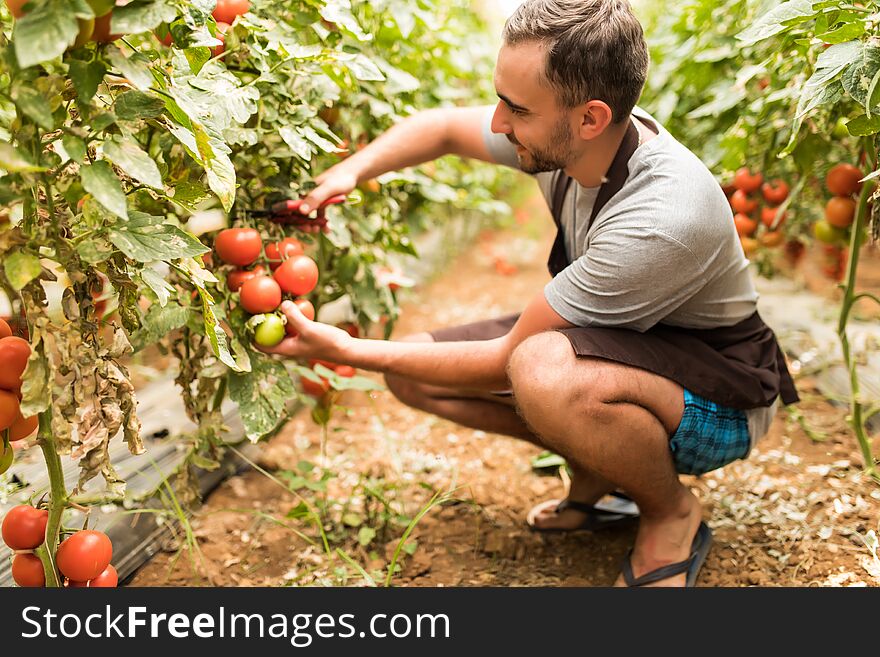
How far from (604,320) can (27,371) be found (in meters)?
0.94

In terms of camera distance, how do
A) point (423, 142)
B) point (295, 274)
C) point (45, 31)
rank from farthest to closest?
→ point (423, 142) < point (295, 274) < point (45, 31)

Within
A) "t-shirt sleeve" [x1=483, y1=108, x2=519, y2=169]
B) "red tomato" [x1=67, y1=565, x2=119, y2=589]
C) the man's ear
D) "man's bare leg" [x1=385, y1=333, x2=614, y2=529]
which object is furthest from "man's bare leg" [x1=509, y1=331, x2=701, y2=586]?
"red tomato" [x1=67, y1=565, x2=119, y2=589]

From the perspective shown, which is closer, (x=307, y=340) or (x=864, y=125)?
(x=864, y=125)

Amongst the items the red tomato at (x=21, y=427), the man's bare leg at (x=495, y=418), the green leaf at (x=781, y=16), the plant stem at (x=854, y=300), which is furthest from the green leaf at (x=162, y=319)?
the plant stem at (x=854, y=300)

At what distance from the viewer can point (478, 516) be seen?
6.33ft

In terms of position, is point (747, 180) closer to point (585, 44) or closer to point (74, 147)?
point (585, 44)

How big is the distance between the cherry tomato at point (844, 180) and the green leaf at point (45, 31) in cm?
152

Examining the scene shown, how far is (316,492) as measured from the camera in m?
1.98

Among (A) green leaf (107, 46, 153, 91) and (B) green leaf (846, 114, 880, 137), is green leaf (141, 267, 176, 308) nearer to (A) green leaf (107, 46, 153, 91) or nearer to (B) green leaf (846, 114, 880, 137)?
(A) green leaf (107, 46, 153, 91)

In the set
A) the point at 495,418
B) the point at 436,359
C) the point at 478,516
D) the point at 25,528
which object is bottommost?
the point at 478,516

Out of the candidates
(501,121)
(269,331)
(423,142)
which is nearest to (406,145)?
(423,142)

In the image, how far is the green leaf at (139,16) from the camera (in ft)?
3.06

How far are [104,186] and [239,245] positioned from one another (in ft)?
1.51

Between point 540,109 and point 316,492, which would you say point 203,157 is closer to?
point 540,109
